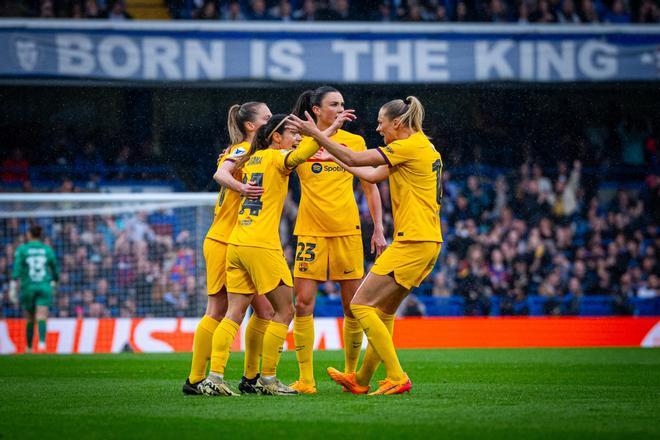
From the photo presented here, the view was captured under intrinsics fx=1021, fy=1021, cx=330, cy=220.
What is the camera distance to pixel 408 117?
7.66 meters

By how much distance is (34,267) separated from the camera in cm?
1567

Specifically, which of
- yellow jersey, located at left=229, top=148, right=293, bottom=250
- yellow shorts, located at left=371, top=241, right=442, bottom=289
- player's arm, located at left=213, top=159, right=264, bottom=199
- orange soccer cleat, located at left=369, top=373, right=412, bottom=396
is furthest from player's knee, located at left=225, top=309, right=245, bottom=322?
orange soccer cleat, located at left=369, top=373, right=412, bottom=396

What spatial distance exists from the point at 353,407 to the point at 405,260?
122 cm

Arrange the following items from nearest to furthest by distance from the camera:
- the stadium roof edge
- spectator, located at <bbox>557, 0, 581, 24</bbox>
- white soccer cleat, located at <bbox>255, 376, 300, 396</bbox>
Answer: white soccer cleat, located at <bbox>255, 376, 300, 396</bbox>, the stadium roof edge, spectator, located at <bbox>557, 0, 581, 24</bbox>

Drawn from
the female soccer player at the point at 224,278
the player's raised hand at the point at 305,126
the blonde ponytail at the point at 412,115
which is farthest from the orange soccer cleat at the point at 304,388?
the blonde ponytail at the point at 412,115

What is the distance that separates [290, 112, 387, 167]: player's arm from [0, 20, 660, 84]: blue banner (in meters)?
12.5

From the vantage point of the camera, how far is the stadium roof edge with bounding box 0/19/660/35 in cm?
1916

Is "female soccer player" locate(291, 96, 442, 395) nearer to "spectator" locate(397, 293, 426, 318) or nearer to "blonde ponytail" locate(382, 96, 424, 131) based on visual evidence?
"blonde ponytail" locate(382, 96, 424, 131)

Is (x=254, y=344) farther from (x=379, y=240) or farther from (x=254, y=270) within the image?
(x=379, y=240)

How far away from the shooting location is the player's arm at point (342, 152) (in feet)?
24.0

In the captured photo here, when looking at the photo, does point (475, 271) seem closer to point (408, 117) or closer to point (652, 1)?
point (652, 1)

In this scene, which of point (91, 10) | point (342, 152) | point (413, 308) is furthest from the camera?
point (91, 10)

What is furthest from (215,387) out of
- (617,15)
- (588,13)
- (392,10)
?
(617,15)

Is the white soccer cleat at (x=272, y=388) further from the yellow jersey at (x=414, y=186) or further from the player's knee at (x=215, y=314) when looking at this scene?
the yellow jersey at (x=414, y=186)
